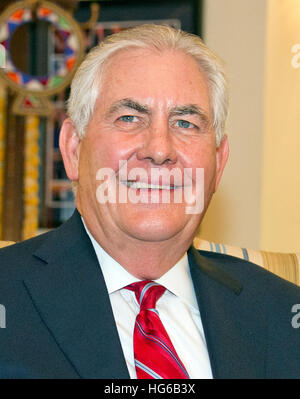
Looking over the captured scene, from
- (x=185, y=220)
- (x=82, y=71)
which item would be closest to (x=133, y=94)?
(x=82, y=71)

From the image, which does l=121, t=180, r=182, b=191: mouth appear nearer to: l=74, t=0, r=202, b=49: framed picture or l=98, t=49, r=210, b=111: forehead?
l=98, t=49, r=210, b=111: forehead

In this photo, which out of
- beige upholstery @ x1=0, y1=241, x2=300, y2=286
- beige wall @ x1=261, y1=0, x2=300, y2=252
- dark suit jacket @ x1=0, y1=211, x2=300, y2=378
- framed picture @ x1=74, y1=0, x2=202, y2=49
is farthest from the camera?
framed picture @ x1=74, y1=0, x2=202, y2=49

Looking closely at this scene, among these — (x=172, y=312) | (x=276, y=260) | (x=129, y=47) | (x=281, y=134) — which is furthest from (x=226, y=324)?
(x=281, y=134)

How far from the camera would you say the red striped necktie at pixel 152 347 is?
1078mm

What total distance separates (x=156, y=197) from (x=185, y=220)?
0.27 feet

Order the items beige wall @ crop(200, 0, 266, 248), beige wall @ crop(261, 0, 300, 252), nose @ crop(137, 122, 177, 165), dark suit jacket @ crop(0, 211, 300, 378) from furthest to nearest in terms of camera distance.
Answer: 1. beige wall @ crop(200, 0, 266, 248)
2. beige wall @ crop(261, 0, 300, 252)
3. nose @ crop(137, 122, 177, 165)
4. dark suit jacket @ crop(0, 211, 300, 378)

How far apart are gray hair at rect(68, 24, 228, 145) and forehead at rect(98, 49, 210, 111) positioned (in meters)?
0.02

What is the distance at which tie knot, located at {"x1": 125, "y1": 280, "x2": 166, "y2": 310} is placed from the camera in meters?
1.18

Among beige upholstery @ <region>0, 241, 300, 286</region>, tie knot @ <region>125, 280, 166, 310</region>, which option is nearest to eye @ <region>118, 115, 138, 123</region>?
tie knot @ <region>125, 280, 166, 310</region>

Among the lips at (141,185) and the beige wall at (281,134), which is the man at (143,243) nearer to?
the lips at (141,185)

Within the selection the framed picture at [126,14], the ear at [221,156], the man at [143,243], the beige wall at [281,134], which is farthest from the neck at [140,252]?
the framed picture at [126,14]

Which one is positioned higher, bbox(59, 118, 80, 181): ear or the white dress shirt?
bbox(59, 118, 80, 181): ear

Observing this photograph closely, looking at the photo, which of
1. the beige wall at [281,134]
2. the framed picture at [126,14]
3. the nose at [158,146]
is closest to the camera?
the nose at [158,146]

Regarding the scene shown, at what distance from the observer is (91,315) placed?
109 cm
